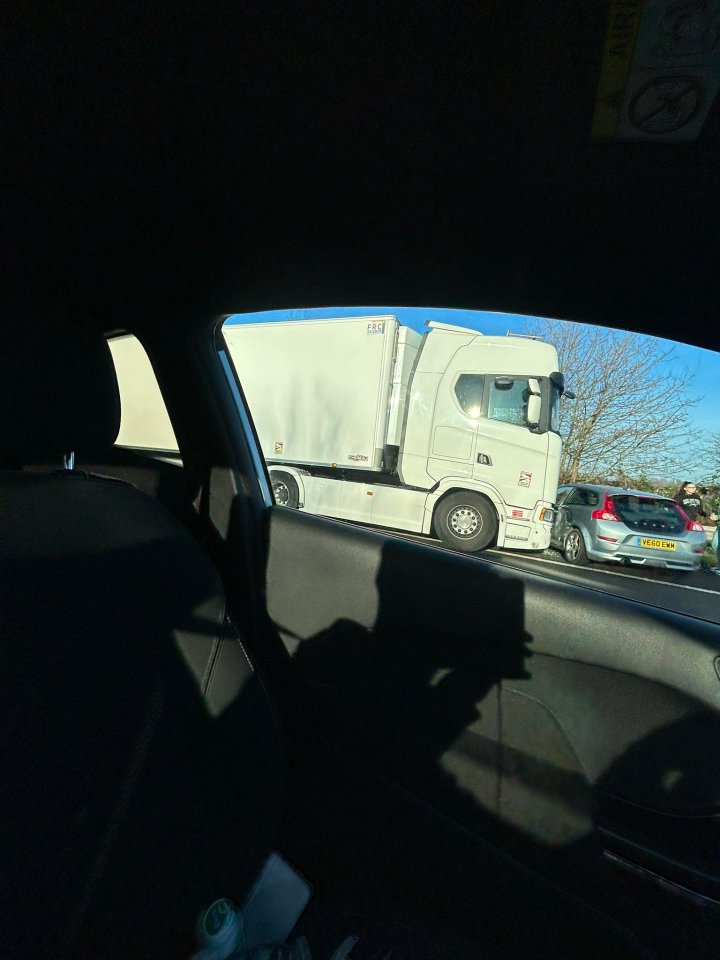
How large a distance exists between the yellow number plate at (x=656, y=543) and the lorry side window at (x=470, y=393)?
109 cm

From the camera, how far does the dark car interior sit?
3.15 ft

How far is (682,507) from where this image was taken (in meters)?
1.77

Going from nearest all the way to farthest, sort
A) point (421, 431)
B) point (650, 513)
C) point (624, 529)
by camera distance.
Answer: point (650, 513)
point (624, 529)
point (421, 431)

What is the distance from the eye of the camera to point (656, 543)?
78.1 inches

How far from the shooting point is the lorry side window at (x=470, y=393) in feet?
9.09

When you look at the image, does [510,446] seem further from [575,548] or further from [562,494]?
[575,548]

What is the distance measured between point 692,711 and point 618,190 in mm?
1399

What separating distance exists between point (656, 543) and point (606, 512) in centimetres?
20

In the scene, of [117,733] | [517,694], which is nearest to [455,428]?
[517,694]

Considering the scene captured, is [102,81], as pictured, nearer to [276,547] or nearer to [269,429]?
[276,547]

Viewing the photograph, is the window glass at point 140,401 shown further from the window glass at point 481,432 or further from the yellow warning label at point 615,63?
the yellow warning label at point 615,63

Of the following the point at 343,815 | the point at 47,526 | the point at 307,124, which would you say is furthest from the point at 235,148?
the point at 343,815

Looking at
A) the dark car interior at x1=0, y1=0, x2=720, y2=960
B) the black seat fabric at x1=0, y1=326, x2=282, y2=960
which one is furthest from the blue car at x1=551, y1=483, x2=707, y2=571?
the black seat fabric at x1=0, y1=326, x2=282, y2=960

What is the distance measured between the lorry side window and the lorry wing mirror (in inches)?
14.1
